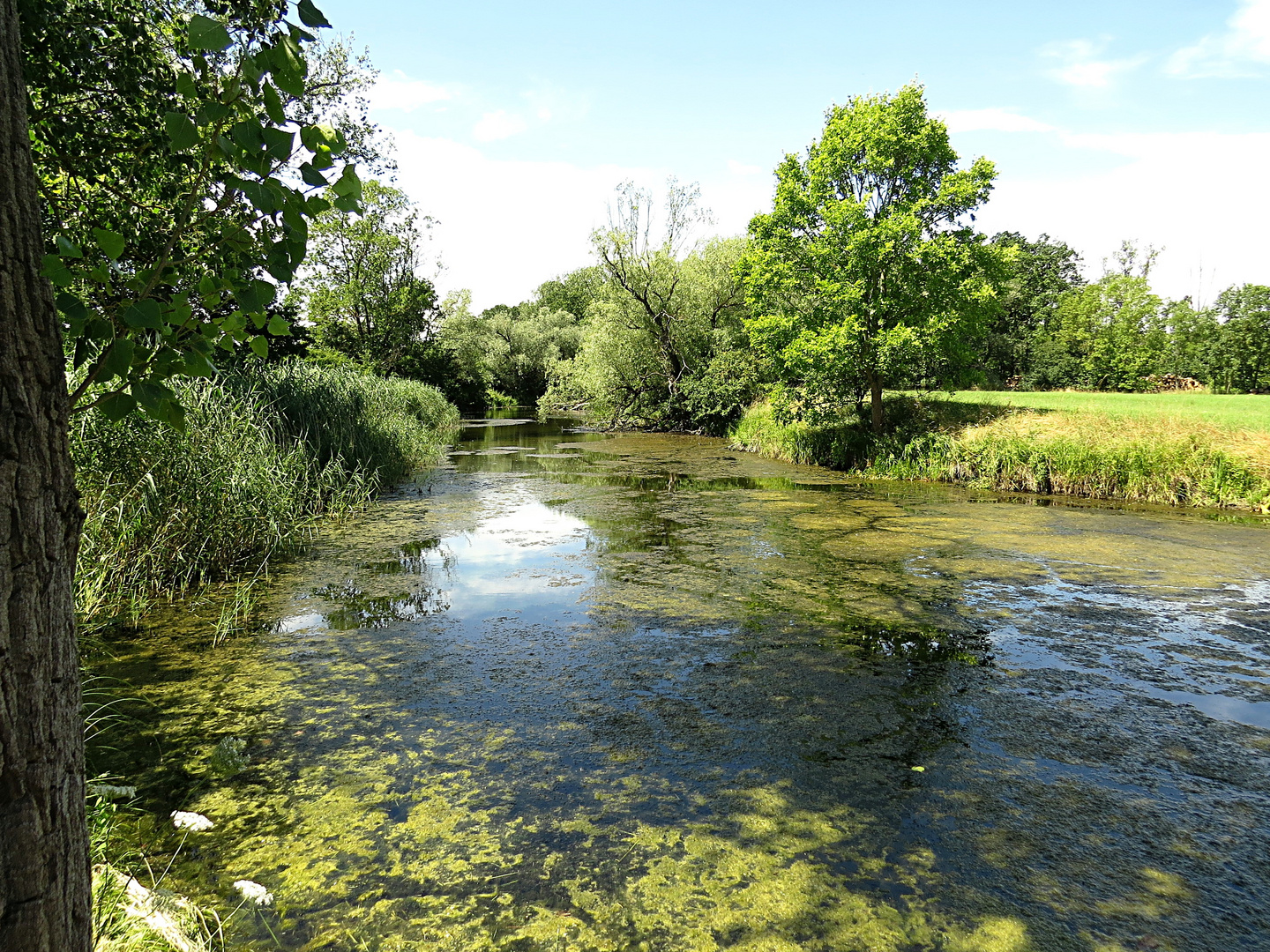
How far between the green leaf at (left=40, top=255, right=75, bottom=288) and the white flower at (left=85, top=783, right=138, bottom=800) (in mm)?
2184

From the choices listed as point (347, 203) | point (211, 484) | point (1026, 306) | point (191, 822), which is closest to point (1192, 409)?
point (211, 484)

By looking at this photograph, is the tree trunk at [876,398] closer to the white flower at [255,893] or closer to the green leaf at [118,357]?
the white flower at [255,893]

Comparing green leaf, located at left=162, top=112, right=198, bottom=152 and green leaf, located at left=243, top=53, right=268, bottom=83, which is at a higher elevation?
green leaf, located at left=243, top=53, right=268, bottom=83

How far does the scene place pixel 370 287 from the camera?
79.0 ft

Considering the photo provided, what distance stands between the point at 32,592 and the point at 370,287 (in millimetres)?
24983

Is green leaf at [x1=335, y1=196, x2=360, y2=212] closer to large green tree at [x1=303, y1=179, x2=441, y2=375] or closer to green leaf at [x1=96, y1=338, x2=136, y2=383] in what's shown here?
green leaf at [x1=96, y1=338, x2=136, y2=383]

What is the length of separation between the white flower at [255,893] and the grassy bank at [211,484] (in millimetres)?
2789

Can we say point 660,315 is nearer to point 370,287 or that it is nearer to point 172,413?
point 370,287

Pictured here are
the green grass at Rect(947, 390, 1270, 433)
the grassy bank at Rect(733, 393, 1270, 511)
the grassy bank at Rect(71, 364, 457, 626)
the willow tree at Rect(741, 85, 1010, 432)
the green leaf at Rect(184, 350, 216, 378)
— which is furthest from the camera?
the willow tree at Rect(741, 85, 1010, 432)

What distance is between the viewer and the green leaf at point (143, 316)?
1.32 meters

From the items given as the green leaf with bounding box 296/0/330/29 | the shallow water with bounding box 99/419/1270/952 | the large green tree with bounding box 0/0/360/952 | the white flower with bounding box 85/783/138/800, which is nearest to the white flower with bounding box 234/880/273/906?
the shallow water with bounding box 99/419/1270/952

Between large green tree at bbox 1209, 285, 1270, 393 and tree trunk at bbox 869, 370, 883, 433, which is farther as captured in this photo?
large green tree at bbox 1209, 285, 1270, 393

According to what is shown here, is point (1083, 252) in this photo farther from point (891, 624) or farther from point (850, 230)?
point (891, 624)

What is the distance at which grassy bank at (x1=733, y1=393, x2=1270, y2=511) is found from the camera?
911 cm
